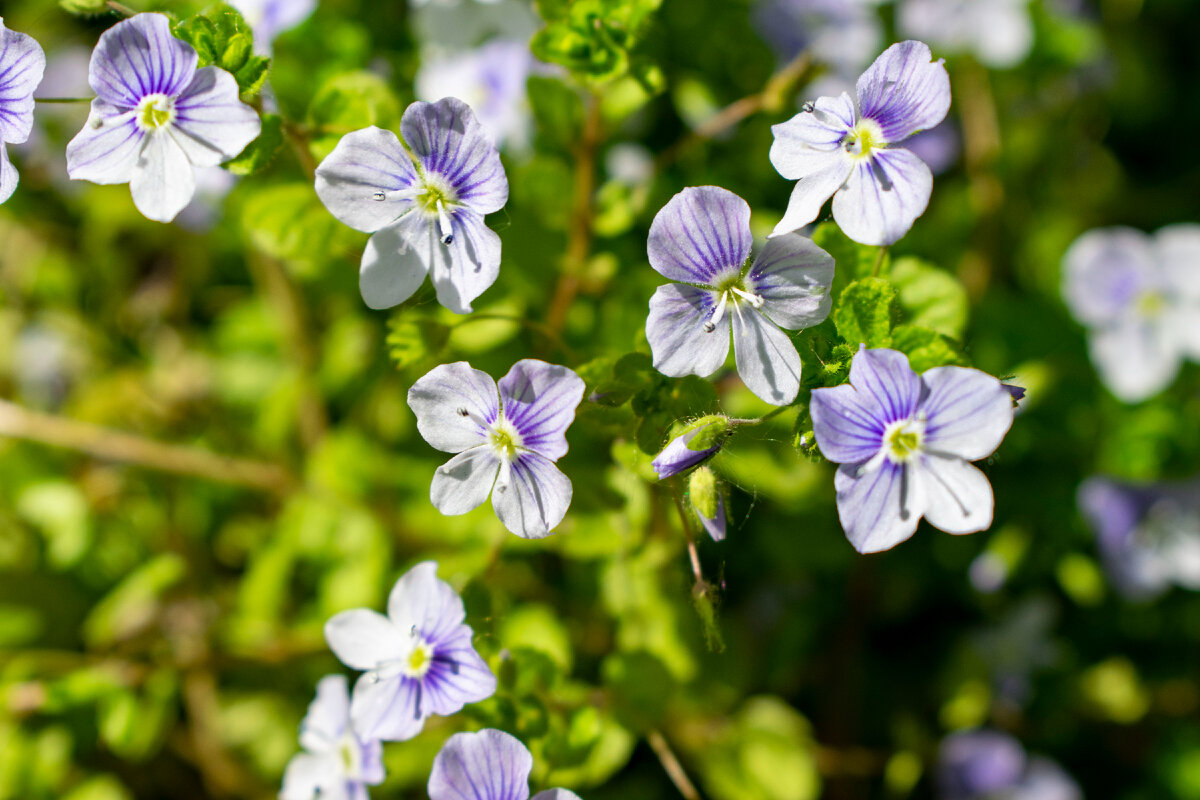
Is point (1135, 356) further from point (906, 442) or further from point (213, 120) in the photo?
point (213, 120)

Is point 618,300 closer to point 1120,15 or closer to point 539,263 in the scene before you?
point 539,263

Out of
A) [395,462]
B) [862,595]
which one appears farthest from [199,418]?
[862,595]

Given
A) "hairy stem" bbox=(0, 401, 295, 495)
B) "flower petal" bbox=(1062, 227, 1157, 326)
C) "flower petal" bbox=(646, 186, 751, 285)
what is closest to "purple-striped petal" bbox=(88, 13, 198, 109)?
"flower petal" bbox=(646, 186, 751, 285)

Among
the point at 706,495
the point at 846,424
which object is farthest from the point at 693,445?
the point at 846,424

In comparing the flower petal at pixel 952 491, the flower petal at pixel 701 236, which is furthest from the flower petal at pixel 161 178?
the flower petal at pixel 952 491

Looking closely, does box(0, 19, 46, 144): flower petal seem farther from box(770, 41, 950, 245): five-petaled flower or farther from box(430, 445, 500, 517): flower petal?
box(770, 41, 950, 245): five-petaled flower

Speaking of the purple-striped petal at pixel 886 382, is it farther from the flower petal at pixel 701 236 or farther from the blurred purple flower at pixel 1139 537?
the blurred purple flower at pixel 1139 537
